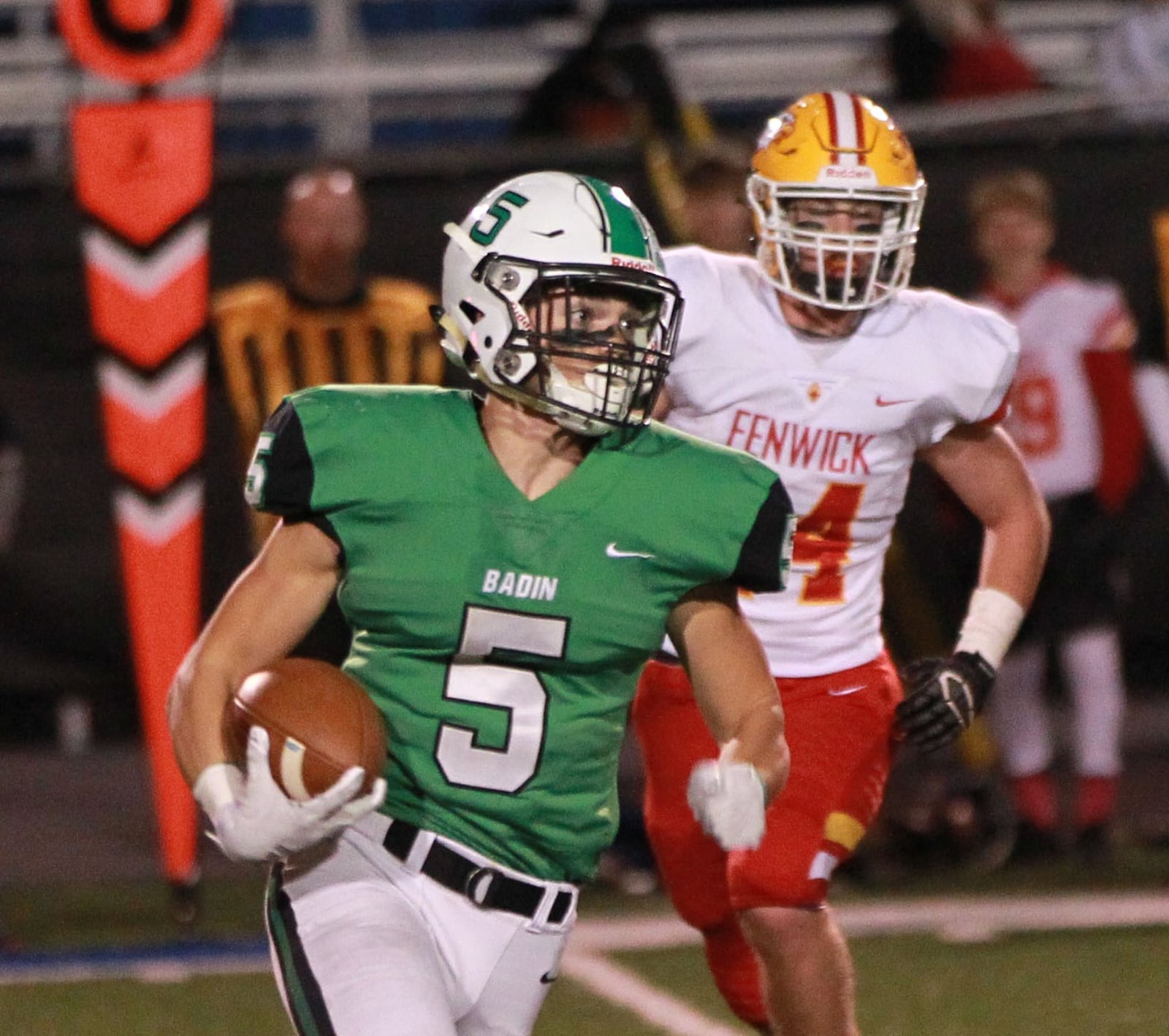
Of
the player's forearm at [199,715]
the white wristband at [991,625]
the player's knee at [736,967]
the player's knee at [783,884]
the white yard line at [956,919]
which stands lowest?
the white yard line at [956,919]

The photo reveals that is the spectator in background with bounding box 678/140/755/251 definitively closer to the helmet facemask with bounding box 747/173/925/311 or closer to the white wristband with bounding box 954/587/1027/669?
the helmet facemask with bounding box 747/173/925/311

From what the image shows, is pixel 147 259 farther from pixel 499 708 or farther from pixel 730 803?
pixel 730 803

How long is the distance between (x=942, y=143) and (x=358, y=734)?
4.68m

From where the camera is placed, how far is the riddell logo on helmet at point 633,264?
2.91 m

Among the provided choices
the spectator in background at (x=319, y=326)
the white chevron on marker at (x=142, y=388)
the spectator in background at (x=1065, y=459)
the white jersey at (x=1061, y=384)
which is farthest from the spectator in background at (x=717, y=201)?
the white chevron on marker at (x=142, y=388)

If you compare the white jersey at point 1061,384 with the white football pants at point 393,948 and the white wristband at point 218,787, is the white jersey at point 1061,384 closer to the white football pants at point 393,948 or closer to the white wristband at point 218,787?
the white football pants at point 393,948

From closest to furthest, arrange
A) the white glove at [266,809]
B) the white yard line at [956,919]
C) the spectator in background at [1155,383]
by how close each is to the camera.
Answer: the white glove at [266,809] < the white yard line at [956,919] < the spectator in background at [1155,383]

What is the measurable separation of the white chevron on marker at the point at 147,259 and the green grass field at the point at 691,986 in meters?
1.52

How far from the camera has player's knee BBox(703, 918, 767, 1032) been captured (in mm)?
3939

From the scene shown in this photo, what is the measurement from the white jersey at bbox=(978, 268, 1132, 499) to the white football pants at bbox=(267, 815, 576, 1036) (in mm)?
3518

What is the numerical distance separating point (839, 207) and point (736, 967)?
132 centimetres

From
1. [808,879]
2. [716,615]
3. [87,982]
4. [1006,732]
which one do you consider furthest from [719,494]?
[1006,732]

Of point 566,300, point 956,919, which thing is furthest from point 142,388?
point 566,300

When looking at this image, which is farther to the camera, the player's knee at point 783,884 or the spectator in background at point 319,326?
the spectator in background at point 319,326
